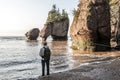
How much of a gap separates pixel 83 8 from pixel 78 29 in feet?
10.7

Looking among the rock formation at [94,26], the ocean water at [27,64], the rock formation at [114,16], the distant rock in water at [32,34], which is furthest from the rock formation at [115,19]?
the distant rock in water at [32,34]

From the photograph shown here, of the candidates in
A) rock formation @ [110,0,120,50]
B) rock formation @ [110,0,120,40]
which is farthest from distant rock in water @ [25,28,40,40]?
rock formation @ [110,0,120,40]

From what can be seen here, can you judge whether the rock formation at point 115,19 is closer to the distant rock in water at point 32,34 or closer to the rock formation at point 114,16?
the rock formation at point 114,16

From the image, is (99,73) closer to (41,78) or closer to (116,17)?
(41,78)

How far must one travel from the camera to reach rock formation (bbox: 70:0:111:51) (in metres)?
43.5

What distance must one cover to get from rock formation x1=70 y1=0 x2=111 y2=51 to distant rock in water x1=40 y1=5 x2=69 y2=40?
5402 cm

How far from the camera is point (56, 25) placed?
101250 mm

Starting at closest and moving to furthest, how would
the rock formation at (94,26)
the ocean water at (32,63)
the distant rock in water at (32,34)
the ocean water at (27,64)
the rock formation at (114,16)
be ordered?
1. the ocean water at (27,64)
2. the ocean water at (32,63)
3. the rock formation at (94,26)
4. the rock formation at (114,16)
5. the distant rock in water at (32,34)

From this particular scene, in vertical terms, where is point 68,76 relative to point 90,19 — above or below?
below

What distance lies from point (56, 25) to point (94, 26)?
57932 millimetres

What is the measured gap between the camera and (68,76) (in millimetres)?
22281

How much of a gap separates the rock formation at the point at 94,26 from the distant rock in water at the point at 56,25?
54019 mm

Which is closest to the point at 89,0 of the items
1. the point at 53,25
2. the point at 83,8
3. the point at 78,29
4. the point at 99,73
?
the point at 83,8

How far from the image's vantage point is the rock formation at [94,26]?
43500mm
